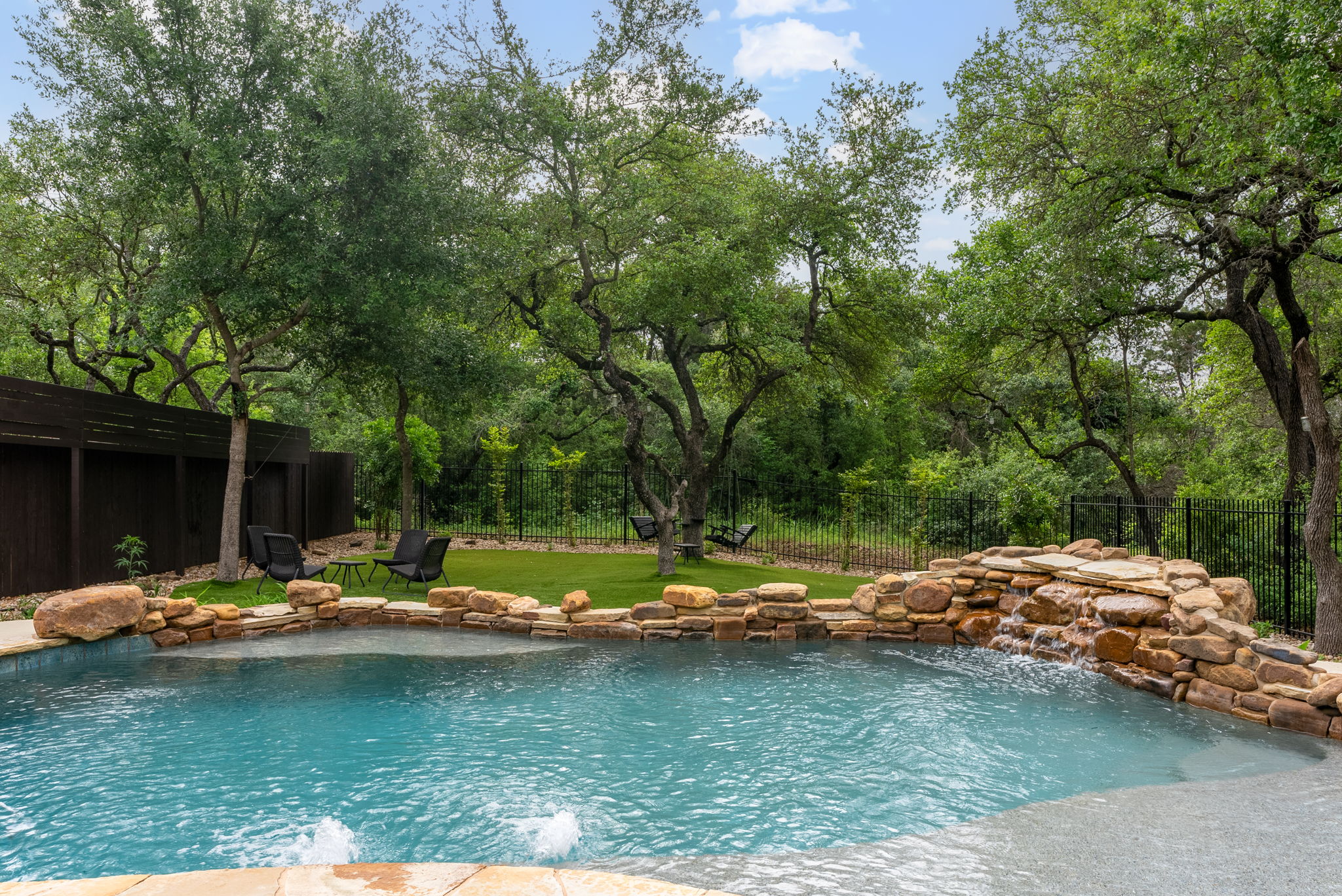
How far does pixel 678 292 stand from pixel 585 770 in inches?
344

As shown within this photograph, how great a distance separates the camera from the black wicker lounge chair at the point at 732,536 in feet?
49.7

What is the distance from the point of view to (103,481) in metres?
10.3

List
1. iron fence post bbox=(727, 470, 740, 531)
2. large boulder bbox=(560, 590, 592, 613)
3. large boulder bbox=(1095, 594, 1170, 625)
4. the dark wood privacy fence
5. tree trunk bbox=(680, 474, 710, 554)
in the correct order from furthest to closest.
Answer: iron fence post bbox=(727, 470, 740, 531), tree trunk bbox=(680, 474, 710, 554), the dark wood privacy fence, large boulder bbox=(560, 590, 592, 613), large boulder bbox=(1095, 594, 1170, 625)

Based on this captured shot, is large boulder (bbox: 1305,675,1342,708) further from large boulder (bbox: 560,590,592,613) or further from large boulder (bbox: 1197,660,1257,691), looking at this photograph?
large boulder (bbox: 560,590,592,613)

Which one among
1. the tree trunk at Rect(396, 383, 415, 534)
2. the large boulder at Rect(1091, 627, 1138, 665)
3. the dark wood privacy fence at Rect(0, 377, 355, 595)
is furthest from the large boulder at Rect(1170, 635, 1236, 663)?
the tree trunk at Rect(396, 383, 415, 534)

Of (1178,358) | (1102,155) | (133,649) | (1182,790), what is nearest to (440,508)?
(133,649)

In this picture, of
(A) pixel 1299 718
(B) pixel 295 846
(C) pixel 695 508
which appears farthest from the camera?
(C) pixel 695 508

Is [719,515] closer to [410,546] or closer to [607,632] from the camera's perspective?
[410,546]

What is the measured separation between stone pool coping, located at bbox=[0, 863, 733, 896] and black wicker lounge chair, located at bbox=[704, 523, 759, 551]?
12.1 meters

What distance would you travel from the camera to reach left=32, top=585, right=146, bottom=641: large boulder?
7.27m

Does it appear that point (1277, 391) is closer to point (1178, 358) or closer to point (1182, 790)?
point (1182, 790)

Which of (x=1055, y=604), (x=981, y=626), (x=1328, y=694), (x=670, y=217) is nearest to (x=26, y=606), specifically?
(x=670, y=217)

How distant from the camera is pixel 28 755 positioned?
4.86m

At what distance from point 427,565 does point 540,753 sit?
20.1ft
